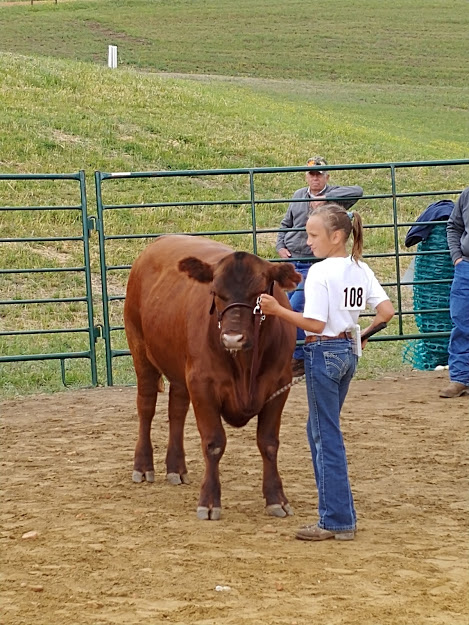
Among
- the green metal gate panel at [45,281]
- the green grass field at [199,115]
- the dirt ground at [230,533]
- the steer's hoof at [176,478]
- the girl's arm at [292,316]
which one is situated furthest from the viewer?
the green grass field at [199,115]

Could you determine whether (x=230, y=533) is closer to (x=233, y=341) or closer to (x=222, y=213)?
(x=233, y=341)

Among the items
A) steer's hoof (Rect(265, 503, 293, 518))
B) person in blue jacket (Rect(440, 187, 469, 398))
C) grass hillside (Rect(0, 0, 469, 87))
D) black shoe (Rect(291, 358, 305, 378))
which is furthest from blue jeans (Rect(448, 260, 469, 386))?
grass hillside (Rect(0, 0, 469, 87))

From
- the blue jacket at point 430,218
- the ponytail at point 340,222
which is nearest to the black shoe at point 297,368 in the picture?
the ponytail at point 340,222

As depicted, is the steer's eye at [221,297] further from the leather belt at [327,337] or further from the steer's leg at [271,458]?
the steer's leg at [271,458]

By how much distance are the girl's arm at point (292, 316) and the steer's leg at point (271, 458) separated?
83 centimetres

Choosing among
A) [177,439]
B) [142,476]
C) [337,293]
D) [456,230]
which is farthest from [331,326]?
[456,230]

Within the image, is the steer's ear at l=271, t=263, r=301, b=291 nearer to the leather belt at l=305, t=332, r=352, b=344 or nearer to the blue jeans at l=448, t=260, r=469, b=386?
the leather belt at l=305, t=332, r=352, b=344

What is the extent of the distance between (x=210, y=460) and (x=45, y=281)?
8.93 m

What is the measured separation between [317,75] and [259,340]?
37.4 metres

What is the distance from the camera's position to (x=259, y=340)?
5652mm

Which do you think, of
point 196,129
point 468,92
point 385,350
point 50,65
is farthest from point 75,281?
point 468,92

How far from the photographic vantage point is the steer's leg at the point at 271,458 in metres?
5.77

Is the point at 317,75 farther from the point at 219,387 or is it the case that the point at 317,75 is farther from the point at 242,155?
the point at 219,387

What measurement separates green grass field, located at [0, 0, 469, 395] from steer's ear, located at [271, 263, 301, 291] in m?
4.71
